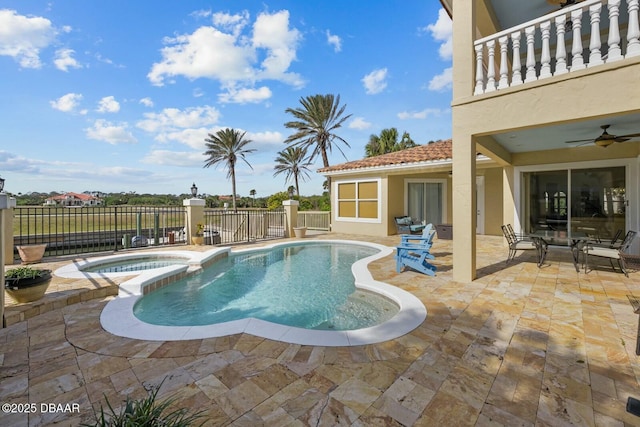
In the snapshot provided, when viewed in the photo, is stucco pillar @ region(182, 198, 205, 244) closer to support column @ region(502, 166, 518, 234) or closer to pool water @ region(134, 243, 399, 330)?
pool water @ region(134, 243, 399, 330)

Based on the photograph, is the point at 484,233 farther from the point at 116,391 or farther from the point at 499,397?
the point at 116,391

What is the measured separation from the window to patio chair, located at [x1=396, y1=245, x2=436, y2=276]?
23.3 ft

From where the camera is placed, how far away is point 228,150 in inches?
1130

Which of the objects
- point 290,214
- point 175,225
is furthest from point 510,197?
point 175,225

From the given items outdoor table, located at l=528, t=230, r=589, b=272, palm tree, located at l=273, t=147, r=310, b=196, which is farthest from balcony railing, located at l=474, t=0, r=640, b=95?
palm tree, located at l=273, t=147, r=310, b=196

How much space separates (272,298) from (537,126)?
6.06 metres

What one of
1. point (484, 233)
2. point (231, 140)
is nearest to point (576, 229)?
point (484, 233)

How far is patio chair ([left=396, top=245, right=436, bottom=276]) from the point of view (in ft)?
21.0

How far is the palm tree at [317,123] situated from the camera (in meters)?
21.7

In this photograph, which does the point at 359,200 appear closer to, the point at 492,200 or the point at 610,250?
the point at 492,200

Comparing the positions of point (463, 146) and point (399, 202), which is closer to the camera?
point (463, 146)

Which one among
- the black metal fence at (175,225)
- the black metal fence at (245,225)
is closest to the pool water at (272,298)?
the black metal fence at (175,225)

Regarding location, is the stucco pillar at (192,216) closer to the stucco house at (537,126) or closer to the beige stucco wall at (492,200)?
the stucco house at (537,126)

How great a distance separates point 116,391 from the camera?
8.02 feet
